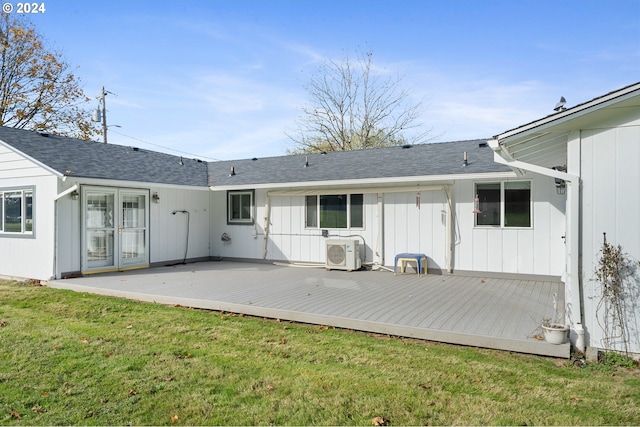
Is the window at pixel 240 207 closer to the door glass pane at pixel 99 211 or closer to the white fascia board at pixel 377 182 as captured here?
the white fascia board at pixel 377 182

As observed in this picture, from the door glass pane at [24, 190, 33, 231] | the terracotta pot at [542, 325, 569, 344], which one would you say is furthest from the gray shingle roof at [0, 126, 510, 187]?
the terracotta pot at [542, 325, 569, 344]

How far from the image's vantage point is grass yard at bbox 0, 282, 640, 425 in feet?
10.3

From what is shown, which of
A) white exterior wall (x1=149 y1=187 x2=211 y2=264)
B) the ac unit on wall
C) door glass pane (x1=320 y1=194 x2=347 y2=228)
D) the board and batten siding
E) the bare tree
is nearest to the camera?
the ac unit on wall

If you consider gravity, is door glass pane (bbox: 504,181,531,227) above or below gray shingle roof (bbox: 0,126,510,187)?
below

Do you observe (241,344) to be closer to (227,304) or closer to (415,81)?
(227,304)

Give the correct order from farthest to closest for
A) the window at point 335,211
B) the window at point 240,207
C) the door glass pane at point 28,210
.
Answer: the window at point 240,207, the window at point 335,211, the door glass pane at point 28,210

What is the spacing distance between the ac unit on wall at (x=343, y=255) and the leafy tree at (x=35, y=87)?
18.6 meters

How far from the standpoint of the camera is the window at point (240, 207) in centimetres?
1231

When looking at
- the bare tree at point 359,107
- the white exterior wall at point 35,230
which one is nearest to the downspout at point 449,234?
the white exterior wall at point 35,230

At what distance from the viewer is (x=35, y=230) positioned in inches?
361

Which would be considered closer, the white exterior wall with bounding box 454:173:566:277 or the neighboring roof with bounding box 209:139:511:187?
the white exterior wall with bounding box 454:173:566:277

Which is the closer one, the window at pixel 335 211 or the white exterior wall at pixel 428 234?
the white exterior wall at pixel 428 234

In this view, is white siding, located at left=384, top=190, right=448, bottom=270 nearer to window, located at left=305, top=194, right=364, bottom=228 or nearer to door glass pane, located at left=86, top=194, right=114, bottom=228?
window, located at left=305, top=194, right=364, bottom=228

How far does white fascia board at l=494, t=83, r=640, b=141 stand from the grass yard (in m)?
2.55
